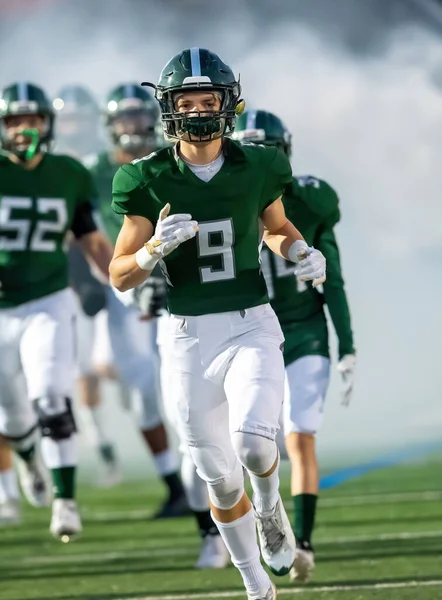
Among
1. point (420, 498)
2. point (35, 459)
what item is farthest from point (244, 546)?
point (420, 498)

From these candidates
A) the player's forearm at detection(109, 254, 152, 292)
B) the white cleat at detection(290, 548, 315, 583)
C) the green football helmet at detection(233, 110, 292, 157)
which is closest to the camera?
the player's forearm at detection(109, 254, 152, 292)

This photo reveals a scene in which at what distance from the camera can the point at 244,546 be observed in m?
4.26

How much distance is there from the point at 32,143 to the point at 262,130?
1123 mm

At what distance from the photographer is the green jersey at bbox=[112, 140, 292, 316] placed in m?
4.23

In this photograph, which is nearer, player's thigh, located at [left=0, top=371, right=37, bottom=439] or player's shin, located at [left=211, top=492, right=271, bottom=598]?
player's shin, located at [left=211, top=492, right=271, bottom=598]

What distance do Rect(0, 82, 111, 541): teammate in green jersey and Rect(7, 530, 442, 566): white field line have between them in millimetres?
230

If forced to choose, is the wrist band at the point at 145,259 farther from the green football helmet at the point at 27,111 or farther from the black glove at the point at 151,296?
the green football helmet at the point at 27,111

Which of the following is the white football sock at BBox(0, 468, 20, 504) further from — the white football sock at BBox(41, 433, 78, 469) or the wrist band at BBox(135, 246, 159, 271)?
the wrist band at BBox(135, 246, 159, 271)

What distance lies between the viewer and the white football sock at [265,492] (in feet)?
13.9

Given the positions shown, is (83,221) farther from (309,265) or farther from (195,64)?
(309,265)

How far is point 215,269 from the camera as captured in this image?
4270mm

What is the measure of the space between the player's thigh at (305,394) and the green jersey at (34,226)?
1217mm

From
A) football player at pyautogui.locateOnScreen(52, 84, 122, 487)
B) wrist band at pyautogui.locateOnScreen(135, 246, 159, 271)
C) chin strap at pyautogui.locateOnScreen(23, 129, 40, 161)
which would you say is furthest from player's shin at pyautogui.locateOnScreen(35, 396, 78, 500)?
football player at pyautogui.locateOnScreen(52, 84, 122, 487)

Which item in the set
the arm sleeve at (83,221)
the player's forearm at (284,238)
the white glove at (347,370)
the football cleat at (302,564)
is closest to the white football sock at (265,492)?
the player's forearm at (284,238)
